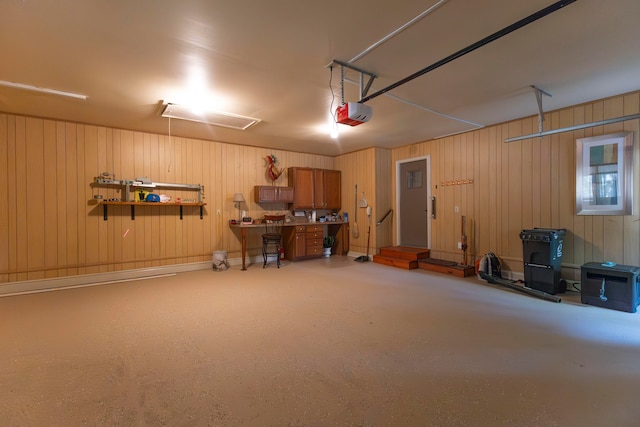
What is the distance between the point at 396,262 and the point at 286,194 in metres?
3.00

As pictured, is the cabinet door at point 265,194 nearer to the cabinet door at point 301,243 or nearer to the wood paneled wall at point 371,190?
the cabinet door at point 301,243

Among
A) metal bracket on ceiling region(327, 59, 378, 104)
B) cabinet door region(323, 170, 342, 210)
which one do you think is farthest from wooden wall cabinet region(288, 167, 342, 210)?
metal bracket on ceiling region(327, 59, 378, 104)

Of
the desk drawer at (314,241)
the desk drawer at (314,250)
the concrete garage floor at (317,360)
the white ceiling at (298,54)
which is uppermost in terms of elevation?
the white ceiling at (298,54)

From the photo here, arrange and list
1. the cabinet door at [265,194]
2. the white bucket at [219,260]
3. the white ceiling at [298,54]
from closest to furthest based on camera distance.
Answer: the white ceiling at [298,54] < the white bucket at [219,260] < the cabinet door at [265,194]

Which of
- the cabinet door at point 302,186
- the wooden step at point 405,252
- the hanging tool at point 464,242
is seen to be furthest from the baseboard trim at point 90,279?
the hanging tool at point 464,242

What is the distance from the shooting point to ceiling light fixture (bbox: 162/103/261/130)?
4254 mm

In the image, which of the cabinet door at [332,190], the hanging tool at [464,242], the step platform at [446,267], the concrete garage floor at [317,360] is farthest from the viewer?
the cabinet door at [332,190]

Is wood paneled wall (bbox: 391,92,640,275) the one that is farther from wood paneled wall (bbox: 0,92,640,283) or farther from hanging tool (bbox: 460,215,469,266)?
hanging tool (bbox: 460,215,469,266)

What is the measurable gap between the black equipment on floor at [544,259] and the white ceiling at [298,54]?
1.92m

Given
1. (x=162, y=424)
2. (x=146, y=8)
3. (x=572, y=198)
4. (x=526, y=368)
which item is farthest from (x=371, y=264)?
(x=146, y=8)

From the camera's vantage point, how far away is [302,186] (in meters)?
7.17

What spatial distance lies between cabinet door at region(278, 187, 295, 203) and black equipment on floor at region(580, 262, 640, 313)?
541cm

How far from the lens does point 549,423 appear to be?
5.44 feet

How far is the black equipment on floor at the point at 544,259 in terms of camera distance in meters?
4.07
